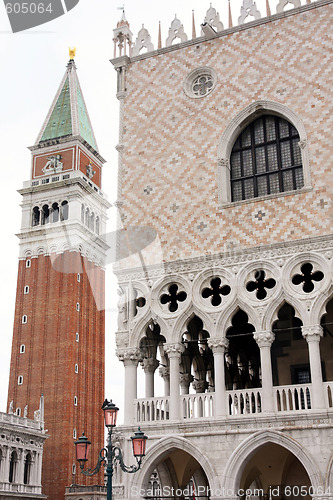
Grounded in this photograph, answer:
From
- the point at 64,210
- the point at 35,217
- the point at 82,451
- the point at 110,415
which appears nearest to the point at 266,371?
the point at 110,415

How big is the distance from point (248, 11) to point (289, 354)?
10985 mm

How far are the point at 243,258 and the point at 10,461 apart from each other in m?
31.9

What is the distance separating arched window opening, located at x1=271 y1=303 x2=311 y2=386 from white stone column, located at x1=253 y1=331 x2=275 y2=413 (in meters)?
2.95

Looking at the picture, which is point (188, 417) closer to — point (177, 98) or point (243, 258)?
point (243, 258)

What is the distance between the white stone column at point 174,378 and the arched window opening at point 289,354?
3587mm

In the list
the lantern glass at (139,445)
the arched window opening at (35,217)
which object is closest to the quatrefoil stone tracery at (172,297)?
the lantern glass at (139,445)

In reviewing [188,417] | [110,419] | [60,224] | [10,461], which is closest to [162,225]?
[188,417]

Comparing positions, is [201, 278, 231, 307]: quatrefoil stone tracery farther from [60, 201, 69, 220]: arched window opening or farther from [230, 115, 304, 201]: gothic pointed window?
[60, 201, 69, 220]: arched window opening

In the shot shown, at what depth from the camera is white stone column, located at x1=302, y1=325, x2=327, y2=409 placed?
16328mm

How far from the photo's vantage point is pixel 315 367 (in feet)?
54.6

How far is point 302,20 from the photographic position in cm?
1995

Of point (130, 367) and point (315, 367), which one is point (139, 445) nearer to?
point (130, 367)

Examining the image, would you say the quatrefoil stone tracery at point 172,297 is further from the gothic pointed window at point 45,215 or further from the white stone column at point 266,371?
the gothic pointed window at point 45,215

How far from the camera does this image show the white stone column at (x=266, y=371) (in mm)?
16859
